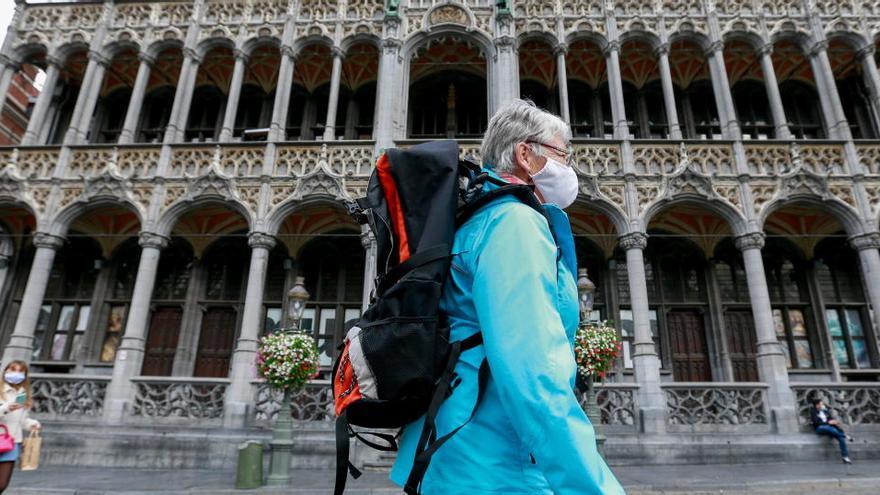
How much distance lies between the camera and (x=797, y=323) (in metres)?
14.9

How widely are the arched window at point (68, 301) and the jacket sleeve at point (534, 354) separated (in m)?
17.7

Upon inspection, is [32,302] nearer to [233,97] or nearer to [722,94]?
[233,97]

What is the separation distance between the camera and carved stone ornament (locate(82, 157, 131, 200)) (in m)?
13.5

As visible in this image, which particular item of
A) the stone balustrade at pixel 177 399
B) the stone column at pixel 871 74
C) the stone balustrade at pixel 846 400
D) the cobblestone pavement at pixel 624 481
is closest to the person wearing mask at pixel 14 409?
the cobblestone pavement at pixel 624 481

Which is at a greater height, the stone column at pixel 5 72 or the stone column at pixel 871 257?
the stone column at pixel 5 72

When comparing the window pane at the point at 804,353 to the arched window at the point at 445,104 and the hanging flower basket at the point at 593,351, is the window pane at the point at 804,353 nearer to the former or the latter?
the hanging flower basket at the point at 593,351

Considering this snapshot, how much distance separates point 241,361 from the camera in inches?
462

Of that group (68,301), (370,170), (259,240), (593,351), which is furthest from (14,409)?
(68,301)

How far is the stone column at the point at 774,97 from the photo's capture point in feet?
44.4

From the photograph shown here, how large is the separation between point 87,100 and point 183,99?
2.89 meters

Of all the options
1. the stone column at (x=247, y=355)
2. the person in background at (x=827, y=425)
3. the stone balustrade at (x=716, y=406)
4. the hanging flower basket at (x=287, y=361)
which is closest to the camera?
the hanging flower basket at (x=287, y=361)

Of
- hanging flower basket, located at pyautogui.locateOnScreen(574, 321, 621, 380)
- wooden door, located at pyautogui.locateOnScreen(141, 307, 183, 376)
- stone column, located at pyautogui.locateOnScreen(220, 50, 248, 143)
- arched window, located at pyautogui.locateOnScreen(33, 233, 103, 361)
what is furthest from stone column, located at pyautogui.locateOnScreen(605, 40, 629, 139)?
arched window, located at pyautogui.locateOnScreen(33, 233, 103, 361)

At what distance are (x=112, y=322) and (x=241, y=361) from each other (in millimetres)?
6633

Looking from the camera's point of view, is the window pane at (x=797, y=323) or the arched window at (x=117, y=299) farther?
the arched window at (x=117, y=299)
